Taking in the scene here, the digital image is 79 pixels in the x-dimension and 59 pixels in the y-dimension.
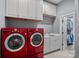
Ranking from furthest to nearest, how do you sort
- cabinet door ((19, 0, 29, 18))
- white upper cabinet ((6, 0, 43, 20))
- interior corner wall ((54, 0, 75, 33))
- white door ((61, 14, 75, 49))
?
white door ((61, 14, 75, 49)) → interior corner wall ((54, 0, 75, 33)) → cabinet door ((19, 0, 29, 18)) → white upper cabinet ((6, 0, 43, 20))

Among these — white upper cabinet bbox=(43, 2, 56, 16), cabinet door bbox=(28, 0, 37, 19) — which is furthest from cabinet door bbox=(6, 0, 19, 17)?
white upper cabinet bbox=(43, 2, 56, 16)

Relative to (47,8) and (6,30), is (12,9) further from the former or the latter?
(47,8)

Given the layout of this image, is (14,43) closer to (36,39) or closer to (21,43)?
(21,43)

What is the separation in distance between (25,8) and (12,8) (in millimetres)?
498

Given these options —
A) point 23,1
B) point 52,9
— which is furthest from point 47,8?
point 23,1

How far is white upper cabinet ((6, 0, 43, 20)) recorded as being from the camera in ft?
8.91

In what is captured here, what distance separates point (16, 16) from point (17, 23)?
0.44 m

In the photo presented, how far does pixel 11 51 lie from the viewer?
2203mm

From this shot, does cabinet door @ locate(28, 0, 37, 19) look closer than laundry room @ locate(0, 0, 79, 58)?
No

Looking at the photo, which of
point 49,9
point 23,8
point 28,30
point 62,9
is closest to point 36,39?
point 28,30

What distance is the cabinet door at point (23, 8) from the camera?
2.97 metres

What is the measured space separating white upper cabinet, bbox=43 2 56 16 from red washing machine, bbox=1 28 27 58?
2.43 meters

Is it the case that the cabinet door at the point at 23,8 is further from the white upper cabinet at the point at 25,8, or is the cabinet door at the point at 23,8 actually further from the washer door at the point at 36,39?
the washer door at the point at 36,39

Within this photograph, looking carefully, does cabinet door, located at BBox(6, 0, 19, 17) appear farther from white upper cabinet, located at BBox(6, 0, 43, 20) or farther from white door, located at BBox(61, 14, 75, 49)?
white door, located at BBox(61, 14, 75, 49)
